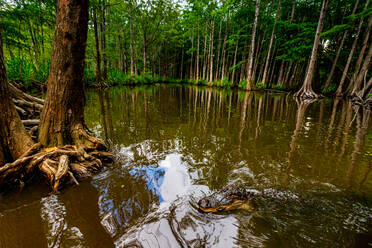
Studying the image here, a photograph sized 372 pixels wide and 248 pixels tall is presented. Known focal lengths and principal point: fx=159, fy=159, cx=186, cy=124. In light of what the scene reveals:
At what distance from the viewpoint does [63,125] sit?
2621 millimetres

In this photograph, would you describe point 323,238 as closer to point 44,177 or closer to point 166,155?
point 166,155

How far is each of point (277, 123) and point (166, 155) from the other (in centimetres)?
433

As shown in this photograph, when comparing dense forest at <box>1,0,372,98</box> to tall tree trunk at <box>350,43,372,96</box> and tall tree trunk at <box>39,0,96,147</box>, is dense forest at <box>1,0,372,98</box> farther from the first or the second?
tall tree trunk at <box>39,0,96,147</box>

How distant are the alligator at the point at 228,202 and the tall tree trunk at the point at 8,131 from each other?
2615 mm

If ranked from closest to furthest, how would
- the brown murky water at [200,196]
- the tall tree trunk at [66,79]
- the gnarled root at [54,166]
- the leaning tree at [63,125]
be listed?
the brown murky water at [200,196] < the gnarled root at [54,166] < the leaning tree at [63,125] < the tall tree trunk at [66,79]

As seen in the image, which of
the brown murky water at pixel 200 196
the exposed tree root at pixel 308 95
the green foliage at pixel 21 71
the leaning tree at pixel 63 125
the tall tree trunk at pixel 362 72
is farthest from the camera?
the exposed tree root at pixel 308 95

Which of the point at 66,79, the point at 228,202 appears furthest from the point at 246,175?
the point at 66,79

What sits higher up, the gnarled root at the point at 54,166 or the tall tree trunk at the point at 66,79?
the tall tree trunk at the point at 66,79

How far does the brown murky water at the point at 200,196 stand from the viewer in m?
1.43

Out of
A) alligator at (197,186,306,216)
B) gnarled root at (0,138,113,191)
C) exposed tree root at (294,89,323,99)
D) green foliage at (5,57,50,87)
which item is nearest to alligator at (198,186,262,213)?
alligator at (197,186,306,216)

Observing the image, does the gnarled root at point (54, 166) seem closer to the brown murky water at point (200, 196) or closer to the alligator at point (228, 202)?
the brown murky water at point (200, 196)

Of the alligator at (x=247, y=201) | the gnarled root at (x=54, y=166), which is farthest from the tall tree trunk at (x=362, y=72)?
the gnarled root at (x=54, y=166)

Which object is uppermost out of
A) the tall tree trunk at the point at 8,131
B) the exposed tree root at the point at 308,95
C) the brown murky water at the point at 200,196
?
the exposed tree root at the point at 308,95

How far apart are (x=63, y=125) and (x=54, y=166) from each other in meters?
0.77
